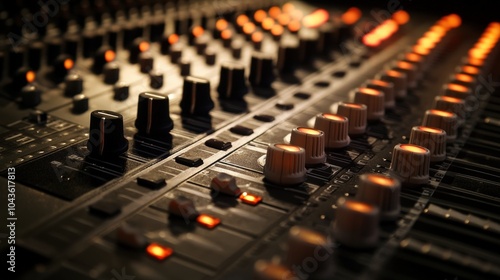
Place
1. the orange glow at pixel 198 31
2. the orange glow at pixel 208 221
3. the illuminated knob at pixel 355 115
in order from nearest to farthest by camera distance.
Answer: the orange glow at pixel 208 221
the illuminated knob at pixel 355 115
the orange glow at pixel 198 31

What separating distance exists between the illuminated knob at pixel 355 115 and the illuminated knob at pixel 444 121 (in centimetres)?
19

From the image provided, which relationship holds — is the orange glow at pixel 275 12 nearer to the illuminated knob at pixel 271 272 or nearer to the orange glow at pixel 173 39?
the orange glow at pixel 173 39

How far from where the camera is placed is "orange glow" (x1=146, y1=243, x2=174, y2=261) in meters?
1.27

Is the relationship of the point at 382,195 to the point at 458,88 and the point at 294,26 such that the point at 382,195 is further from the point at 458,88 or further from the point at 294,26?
the point at 294,26

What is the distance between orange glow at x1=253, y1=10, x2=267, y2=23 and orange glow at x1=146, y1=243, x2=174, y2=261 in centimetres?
224

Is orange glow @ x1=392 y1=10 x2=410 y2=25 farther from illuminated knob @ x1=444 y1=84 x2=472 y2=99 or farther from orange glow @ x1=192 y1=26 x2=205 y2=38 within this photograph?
illuminated knob @ x1=444 y1=84 x2=472 y2=99

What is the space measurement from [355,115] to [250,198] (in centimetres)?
61

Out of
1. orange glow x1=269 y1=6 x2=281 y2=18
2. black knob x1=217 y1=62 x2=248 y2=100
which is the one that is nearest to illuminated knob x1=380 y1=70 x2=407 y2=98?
black knob x1=217 y1=62 x2=248 y2=100

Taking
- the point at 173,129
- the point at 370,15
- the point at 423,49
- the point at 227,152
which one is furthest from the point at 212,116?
the point at 370,15

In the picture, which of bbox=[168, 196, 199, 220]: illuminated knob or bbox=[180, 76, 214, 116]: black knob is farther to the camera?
bbox=[180, 76, 214, 116]: black knob

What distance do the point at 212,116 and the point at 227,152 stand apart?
325 millimetres

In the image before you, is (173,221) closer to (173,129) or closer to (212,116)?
(173,129)

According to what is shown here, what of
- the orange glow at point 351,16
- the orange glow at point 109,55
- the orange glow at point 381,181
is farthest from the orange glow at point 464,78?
the orange glow at point 109,55

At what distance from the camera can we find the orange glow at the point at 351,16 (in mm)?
3670
